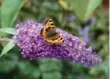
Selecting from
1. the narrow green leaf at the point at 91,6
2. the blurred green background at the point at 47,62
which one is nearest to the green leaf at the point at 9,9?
the narrow green leaf at the point at 91,6

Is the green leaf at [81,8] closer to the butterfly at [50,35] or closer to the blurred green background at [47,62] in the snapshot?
the butterfly at [50,35]

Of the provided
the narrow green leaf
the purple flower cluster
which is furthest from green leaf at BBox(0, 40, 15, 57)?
the narrow green leaf

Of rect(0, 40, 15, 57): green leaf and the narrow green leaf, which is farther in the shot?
rect(0, 40, 15, 57): green leaf

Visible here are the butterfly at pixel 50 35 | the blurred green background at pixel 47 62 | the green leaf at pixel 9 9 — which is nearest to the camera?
the green leaf at pixel 9 9

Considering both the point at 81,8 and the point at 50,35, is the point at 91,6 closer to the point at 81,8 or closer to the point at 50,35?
the point at 81,8

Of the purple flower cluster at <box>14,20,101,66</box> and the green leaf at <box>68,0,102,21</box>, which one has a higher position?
the purple flower cluster at <box>14,20,101,66</box>

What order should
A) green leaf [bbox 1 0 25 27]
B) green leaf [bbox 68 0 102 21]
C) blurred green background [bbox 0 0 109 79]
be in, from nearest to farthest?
green leaf [bbox 68 0 102 21], green leaf [bbox 1 0 25 27], blurred green background [bbox 0 0 109 79]

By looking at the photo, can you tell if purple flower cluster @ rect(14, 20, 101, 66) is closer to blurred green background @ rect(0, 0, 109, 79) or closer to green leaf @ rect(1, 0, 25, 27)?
green leaf @ rect(1, 0, 25, 27)
